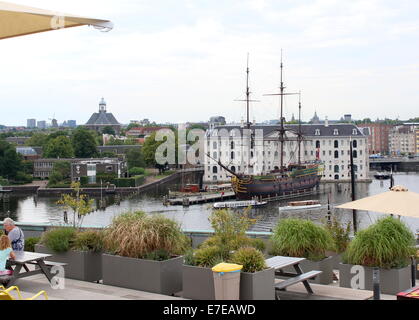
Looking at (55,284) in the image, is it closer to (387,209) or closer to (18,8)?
(18,8)

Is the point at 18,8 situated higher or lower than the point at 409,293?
higher

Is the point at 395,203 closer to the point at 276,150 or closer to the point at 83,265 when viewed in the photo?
the point at 83,265

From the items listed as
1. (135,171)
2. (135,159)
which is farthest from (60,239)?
(135,159)

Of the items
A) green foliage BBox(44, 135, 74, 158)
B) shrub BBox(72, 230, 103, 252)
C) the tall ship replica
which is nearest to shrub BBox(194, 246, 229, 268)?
shrub BBox(72, 230, 103, 252)

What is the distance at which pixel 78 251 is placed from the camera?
29.0 feet

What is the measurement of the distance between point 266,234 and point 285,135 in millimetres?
75192

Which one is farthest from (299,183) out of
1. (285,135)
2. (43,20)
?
(43,20)

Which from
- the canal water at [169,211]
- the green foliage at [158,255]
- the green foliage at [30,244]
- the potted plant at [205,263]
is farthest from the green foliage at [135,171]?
the green foliage at [158,255]

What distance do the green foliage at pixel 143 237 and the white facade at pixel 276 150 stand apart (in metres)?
78.2

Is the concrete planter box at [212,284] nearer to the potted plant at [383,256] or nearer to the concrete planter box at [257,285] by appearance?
the concrete planter box at [257,285]

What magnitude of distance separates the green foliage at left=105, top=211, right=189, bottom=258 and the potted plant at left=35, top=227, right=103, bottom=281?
0.49 m

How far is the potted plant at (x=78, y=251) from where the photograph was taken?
28.8ft
